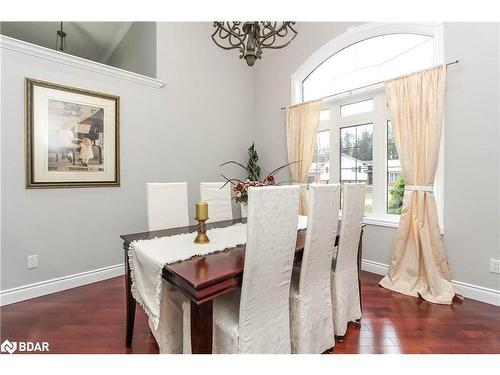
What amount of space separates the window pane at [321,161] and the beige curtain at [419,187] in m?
1.02

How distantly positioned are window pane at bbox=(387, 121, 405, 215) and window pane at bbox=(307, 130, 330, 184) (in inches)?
31.5

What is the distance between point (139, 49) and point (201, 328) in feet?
12.7

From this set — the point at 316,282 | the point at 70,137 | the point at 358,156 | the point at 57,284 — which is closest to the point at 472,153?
the point at 358,156

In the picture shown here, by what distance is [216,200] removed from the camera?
8.57 feet

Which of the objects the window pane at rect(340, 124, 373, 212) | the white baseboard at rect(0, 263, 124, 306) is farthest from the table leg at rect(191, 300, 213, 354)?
the window pane at rect(340, 124, 373, 212)

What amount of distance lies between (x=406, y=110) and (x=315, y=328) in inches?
91.7

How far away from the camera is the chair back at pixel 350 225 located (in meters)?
1.74

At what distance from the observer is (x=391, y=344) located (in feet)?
5.62

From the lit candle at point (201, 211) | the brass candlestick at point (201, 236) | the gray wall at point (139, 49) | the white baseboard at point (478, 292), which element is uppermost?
the gray wall at point (139, 49)

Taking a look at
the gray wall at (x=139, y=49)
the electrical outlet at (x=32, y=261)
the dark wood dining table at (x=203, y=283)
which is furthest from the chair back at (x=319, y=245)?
the gray wall at (x=139, y=49)

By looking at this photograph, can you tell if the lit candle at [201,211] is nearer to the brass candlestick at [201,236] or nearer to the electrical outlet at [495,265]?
the brass candlestick at [201,236]
